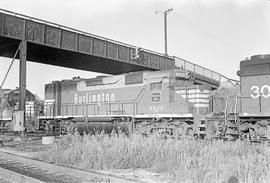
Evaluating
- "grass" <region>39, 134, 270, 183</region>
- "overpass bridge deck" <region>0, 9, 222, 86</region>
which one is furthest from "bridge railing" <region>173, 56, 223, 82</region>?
"grass" <region>39, 134, 270, 183</region>

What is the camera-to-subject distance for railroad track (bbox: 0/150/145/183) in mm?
6516

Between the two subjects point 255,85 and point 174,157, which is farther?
point 255,85

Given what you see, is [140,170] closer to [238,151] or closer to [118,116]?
[238,151]

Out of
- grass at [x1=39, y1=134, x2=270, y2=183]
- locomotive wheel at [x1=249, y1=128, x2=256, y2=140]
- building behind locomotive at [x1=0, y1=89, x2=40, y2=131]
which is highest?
building behind locomotive at [x1=0, y1=89, x2=40, y2=131]

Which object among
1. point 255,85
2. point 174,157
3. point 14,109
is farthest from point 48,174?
point 14,109

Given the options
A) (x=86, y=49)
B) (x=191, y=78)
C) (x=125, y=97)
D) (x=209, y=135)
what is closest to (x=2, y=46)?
(x=86, y=49)

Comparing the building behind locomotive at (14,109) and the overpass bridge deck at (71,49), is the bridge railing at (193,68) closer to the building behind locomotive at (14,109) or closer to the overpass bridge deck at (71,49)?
the overpass bridge deck at (71,49)

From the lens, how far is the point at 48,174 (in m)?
7.73

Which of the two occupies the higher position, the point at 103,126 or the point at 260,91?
the point at 260,91

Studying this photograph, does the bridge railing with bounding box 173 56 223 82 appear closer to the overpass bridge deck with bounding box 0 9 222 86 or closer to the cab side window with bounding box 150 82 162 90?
the overpass bridge deck with bounding box 0 9 222 86

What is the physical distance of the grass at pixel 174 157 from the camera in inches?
260

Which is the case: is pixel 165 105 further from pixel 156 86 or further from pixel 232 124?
pixel 232 124

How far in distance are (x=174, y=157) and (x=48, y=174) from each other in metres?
3.05

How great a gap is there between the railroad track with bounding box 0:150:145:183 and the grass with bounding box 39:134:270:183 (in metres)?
0.70
